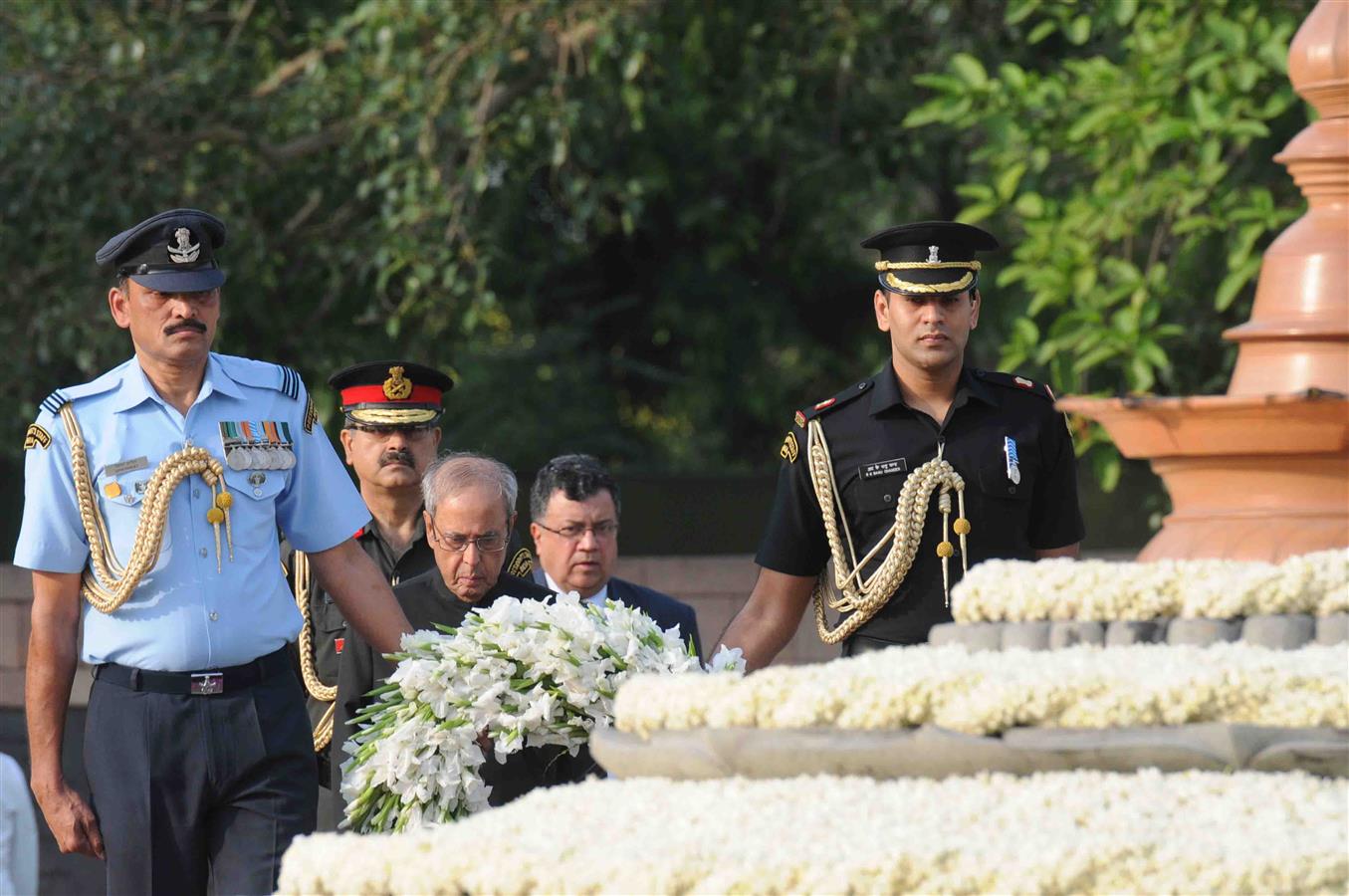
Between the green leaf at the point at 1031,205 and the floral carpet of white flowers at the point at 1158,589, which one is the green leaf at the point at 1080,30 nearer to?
the green leaf at the point at 1031,205

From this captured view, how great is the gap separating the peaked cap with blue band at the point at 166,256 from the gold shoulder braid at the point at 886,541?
153cm

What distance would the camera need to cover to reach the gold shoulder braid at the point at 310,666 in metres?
6.09

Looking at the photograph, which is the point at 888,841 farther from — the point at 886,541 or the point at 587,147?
the point at 587,147

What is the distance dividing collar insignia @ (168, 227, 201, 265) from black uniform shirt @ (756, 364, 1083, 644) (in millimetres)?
1520

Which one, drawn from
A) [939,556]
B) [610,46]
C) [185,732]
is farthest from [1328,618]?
[610,46]

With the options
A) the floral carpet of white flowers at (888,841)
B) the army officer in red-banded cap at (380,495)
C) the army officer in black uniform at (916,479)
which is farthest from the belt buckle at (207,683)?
the floral carpet of white flowers at (888,841)

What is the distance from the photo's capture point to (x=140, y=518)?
490cm

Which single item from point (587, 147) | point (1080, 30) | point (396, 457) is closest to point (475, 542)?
point (396, 457)

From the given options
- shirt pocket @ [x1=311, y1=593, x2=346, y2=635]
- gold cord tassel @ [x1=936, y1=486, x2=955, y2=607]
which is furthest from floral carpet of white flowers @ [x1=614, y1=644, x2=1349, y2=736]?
shirt pocket @ [x1=311, y1=593, x2=346, y2=635]

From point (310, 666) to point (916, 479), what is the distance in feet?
5.83

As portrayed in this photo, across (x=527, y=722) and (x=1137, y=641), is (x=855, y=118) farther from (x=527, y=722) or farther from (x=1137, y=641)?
(x=1137, y=641)

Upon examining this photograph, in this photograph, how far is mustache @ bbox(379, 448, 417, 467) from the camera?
21.1ft

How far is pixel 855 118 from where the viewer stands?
40.1 ft

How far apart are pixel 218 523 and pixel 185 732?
449 millimetres
